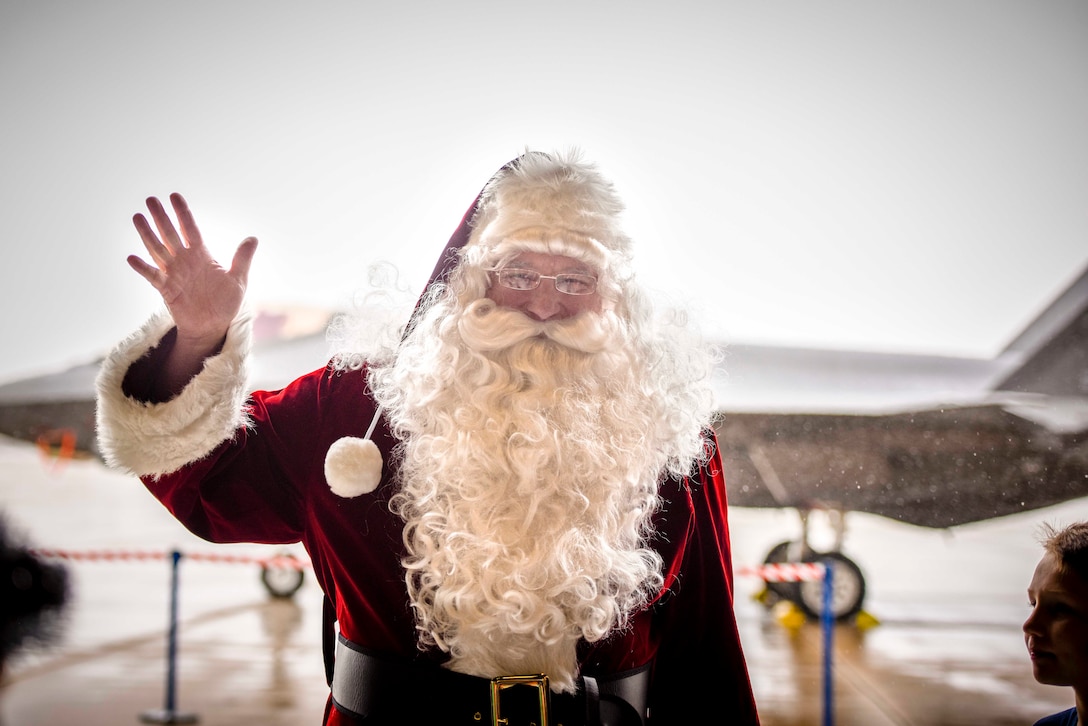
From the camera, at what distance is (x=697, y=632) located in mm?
1018

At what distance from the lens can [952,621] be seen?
9.94ft

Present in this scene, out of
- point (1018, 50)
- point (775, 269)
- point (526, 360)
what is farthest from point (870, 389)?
point (526, 360)

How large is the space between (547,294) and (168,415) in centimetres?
56

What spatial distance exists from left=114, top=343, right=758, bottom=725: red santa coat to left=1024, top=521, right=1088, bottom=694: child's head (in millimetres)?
481

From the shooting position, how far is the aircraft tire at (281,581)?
3.25m

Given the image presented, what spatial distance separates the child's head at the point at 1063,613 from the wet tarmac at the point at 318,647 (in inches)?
16.5

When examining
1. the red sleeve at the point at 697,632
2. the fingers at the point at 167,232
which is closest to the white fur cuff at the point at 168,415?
the fingers at the point at 167,232

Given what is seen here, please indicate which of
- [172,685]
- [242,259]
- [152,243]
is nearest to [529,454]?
[242,259]

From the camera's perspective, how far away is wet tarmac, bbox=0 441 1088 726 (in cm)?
215

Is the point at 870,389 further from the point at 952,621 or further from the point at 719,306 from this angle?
the point at 952,621

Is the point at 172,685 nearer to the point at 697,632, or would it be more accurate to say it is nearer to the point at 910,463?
the point at 697,632

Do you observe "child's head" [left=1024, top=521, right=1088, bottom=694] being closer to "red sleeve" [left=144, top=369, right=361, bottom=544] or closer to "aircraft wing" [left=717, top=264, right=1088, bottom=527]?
"aircraft wing" [left=717, top=264, right=1088, bottom=527]

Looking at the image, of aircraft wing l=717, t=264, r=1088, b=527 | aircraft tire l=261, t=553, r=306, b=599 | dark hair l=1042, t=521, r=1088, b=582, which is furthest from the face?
aircraft tire l=261, t=553, r=306, b=599

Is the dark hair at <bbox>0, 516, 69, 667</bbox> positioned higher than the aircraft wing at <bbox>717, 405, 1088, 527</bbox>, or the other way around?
the aircraft wing at <bbox>717, 405, 1088, 527</bbox>
